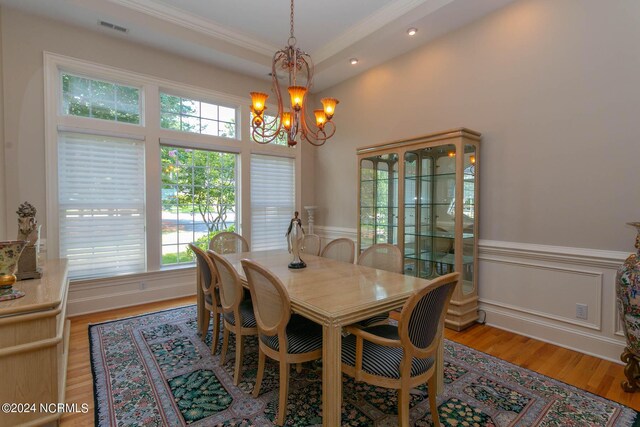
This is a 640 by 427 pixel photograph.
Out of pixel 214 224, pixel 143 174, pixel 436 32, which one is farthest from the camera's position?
pixel 214 224

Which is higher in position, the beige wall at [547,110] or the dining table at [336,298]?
the beige wall at [547,110]

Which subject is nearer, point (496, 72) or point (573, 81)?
point (573, 81)

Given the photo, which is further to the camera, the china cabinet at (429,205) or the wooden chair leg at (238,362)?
the china cabinet at (429,205)

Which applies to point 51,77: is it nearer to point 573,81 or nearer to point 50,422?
point 50,422

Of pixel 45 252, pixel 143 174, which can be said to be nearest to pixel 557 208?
pixel 143 174

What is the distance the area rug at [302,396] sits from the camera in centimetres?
179

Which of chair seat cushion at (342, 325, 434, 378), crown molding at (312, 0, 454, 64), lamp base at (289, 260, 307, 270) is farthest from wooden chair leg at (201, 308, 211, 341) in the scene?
crown molding at (312, 0, 454, 64)

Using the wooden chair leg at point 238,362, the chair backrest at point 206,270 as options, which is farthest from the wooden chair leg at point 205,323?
the wooden chair leg at point 238,362

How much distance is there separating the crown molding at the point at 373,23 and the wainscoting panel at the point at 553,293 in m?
2.51

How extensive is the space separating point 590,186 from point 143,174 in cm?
474

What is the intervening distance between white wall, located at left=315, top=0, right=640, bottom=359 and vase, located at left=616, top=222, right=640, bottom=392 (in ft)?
1.39

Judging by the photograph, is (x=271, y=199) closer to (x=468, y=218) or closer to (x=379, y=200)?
(x=379, y=200)

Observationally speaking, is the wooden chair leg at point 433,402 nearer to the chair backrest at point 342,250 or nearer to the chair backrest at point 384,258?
the chair backrest at point 384,258

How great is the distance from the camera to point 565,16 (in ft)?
8.77
